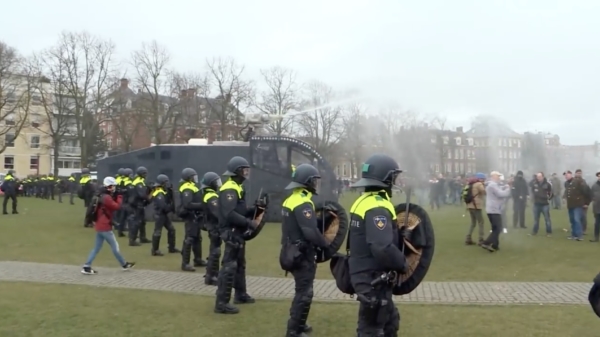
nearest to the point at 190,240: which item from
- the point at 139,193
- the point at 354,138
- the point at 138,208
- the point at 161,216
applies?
the point at 161,216

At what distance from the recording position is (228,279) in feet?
26.6

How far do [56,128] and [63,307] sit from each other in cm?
5096

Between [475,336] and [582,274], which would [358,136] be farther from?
[475,336]

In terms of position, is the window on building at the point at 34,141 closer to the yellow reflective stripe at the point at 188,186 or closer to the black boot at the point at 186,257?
the yellow reflective stripe at the point at 188,186

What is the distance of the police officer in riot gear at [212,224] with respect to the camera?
9.80 metres

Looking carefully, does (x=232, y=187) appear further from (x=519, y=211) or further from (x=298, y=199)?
(x=519, y=211)

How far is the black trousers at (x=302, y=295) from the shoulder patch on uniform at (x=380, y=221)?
6.44ft

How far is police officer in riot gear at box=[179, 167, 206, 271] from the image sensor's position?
11719 millimetres

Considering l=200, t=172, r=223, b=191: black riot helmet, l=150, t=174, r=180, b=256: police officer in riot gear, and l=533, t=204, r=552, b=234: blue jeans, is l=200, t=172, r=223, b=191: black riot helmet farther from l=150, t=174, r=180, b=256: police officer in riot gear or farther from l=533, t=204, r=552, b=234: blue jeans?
l=533, t=204, r=552, b=234: blue jeans

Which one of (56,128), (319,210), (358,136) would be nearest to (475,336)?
(319,210)

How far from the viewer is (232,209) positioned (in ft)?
26.6

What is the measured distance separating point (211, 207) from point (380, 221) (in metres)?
5.85

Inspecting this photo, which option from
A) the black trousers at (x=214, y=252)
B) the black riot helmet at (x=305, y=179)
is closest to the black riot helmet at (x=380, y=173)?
the black riot helmet at (x=305, y=179)

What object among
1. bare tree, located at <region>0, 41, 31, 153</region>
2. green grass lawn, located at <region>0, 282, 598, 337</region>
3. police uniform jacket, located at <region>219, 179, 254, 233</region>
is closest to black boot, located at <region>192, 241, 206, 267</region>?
green grass lawn, located at <region>0, 282, 598, 337</region>
